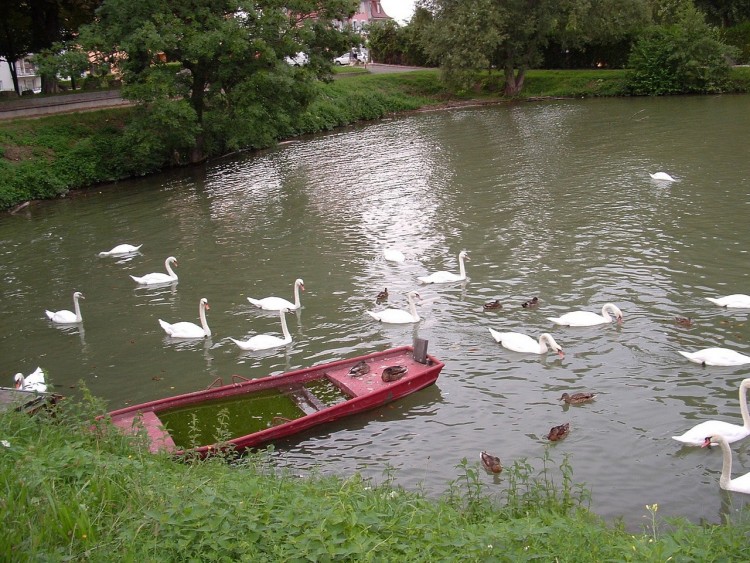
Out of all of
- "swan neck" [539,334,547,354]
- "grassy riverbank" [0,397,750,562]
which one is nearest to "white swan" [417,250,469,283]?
"swan neck" [539,334,547,354]

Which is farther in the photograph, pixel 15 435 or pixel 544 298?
pixel 544 298

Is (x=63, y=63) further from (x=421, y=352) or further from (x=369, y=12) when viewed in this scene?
(x=369, y=12)

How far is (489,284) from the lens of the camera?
682 inches

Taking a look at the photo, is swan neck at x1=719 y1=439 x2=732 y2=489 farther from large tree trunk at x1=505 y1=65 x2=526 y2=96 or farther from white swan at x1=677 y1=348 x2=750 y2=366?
large tree trunk at x1=505 y1=65 x2=526 y2=96

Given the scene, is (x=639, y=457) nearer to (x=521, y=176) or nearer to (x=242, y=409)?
(x=242, y=409)

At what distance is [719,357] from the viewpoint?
12617 millimetres

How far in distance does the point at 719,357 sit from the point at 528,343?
3091 millimetres

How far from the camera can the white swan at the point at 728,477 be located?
9336 mm

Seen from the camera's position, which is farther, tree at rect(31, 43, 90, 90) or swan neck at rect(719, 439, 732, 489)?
tree at rect(31, 43, 90, 90)

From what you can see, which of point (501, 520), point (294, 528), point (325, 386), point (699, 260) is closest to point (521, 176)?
point (699, 260)

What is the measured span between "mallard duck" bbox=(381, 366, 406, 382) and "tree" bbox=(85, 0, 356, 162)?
68.1ft

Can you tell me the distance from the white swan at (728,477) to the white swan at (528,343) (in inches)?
162

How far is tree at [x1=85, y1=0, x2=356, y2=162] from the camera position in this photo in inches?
1188

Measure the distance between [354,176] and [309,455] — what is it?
20.2m
